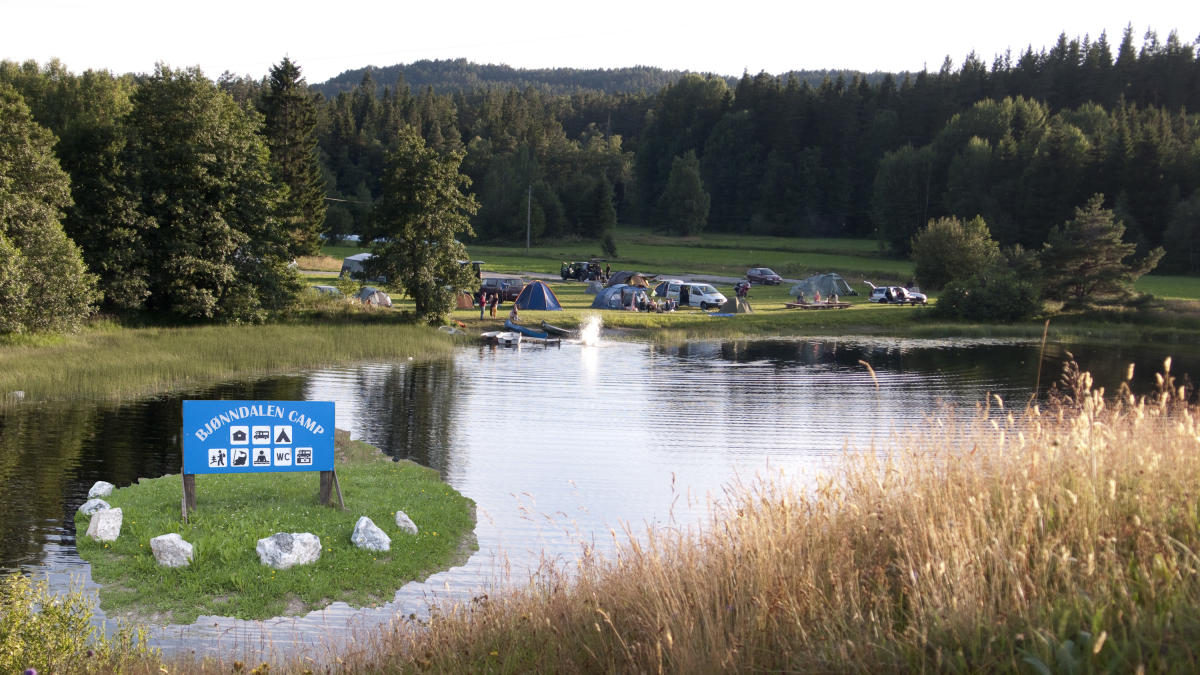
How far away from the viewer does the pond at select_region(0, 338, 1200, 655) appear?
40.2 feet

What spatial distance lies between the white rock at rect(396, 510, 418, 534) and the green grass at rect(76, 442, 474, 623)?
0.10 meters

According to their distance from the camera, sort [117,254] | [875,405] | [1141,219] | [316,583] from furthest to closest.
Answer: [1141,219] < [117,254] < [875,405] < [316,583]

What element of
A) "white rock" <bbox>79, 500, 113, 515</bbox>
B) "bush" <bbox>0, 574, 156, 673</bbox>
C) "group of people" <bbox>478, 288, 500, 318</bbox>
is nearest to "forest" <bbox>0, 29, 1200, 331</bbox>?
"group of people" <bbox>478, 288, 500, 318</bbox>

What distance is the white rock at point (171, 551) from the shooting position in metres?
11.3

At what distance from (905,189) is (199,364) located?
9639 centimetres

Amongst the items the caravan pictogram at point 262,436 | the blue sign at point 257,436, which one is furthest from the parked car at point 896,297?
the caravan pictogram at point 262,436

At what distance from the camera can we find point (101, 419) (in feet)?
71.5

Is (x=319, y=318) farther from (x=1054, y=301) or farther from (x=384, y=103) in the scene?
(x=384, y=103)

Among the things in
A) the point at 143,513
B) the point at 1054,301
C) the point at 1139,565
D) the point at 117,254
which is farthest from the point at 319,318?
the point at 1054,301

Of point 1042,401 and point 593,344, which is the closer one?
point 1042,401

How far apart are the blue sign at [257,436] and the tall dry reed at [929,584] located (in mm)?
6900

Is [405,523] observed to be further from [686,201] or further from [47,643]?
[686,201]

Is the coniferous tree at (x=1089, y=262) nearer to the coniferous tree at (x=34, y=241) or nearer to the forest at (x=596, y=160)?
the forest at (x=596, y=160)

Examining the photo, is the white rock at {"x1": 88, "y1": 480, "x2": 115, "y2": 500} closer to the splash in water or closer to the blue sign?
the blue sign
